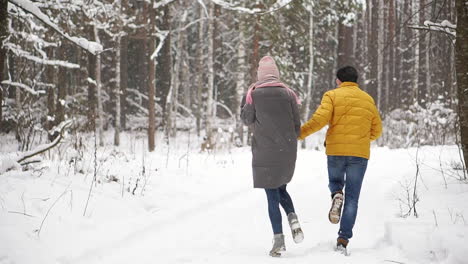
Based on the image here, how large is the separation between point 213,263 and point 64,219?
207 cm

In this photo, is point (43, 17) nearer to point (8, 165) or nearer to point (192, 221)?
point (8, 165)

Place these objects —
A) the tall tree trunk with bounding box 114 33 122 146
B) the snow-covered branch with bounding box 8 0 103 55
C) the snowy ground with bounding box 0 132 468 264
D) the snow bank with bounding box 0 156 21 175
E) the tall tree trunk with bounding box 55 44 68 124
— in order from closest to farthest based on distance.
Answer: the snowy ground with bounding box 0 132 468 264 < the snow bank with bounding box 0 156 21 175 < the snow-covered branch with bounding box 8 0 103 55 < the tall tree trunk with bounding box 55 44 68 124 < the tall tree trunk with bounding box 114 33 122 146

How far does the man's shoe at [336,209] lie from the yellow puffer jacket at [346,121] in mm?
464

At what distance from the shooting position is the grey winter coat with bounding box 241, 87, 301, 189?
3.96m

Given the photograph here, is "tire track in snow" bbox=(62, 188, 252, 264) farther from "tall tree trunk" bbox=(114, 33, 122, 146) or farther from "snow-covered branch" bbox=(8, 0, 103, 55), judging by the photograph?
"tall tree trunk" bbox=(114, 33, 122, 146)

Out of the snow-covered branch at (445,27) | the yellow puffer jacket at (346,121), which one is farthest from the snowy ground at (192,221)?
the snow-covered branch at (445,27)

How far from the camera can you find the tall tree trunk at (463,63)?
5215 millimetres

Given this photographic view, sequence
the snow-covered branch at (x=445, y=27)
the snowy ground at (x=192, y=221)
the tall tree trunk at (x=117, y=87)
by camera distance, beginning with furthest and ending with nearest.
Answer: the tall tree trunk at (x=117, y=87) → the snow-covered branch at (x=445, y=27) → the snowy ground at (x=192, y=221)

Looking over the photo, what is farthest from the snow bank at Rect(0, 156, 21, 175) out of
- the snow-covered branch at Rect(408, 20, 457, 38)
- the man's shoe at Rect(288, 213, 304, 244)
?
the snow-covered branch at Rect(408, 20, 457, 38)

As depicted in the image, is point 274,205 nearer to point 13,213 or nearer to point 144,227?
point 144,227

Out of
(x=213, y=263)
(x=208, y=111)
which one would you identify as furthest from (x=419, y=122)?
(x=213, y=263)

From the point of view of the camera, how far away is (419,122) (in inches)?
669

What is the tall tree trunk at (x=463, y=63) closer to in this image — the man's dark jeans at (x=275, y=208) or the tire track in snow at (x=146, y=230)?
the man's dark jeans at (x=275, y=208)

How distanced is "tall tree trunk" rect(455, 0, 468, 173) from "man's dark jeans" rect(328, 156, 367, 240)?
2.21 metres
